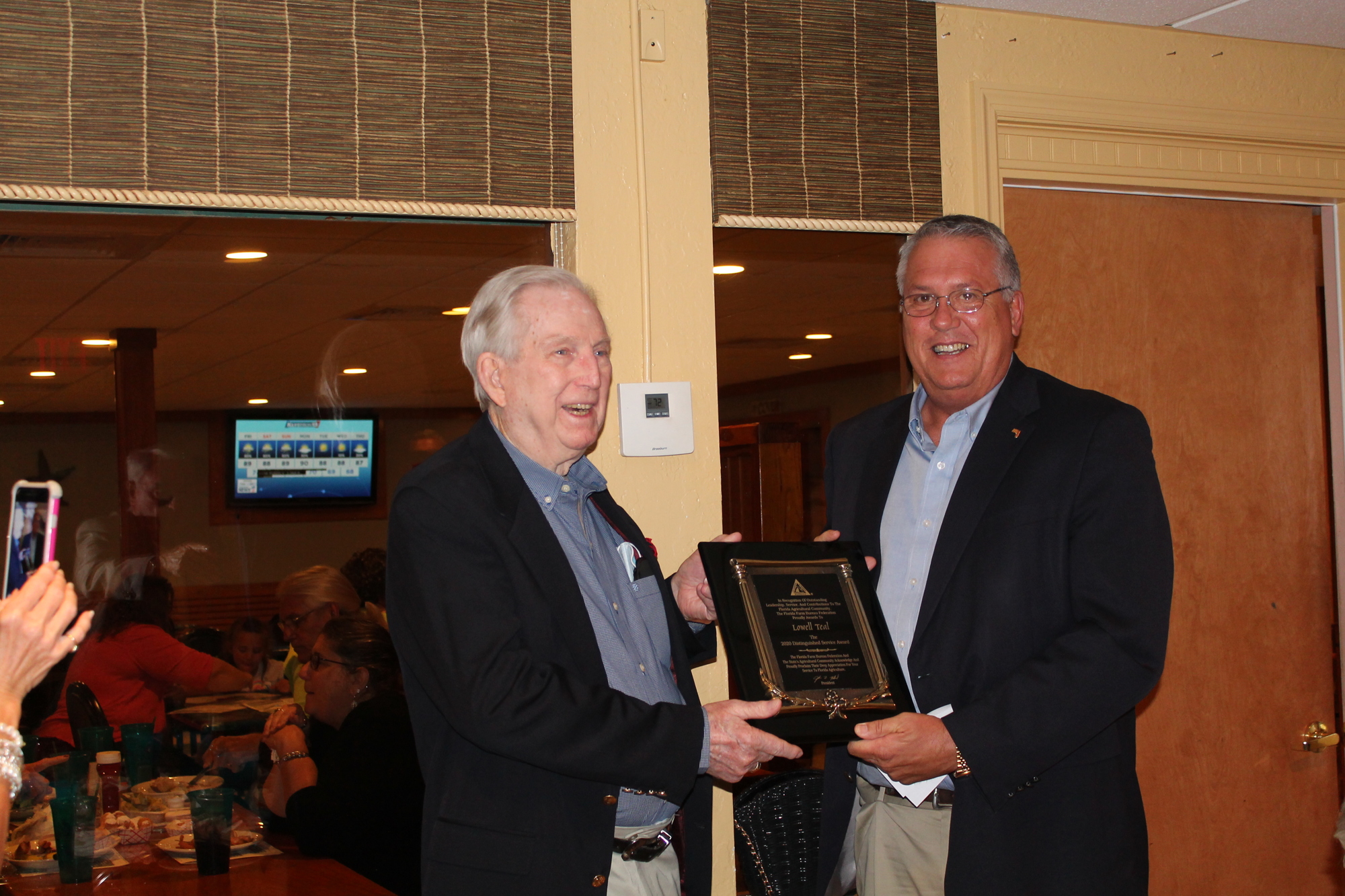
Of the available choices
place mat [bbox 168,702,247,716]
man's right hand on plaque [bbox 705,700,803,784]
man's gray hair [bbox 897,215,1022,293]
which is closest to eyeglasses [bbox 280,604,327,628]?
place mat [bbox 168,702,247,716]

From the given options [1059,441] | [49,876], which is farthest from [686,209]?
[49,876]

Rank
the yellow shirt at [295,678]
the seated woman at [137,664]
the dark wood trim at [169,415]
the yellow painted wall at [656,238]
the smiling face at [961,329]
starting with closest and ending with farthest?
the smiling face at [961,329], the dark wood trim at [169,415], the yellow painted wall at [656,238], the seated woman at [137,664], the yellow shirt at [295,678]

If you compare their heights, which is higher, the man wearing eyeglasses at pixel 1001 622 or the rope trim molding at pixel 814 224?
the rope trim molding at pixel 814 224

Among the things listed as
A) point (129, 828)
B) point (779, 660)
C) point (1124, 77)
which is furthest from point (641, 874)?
point (1124, 77)

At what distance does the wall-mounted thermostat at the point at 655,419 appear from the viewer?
248cm

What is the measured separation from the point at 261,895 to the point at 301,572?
79 centimetres

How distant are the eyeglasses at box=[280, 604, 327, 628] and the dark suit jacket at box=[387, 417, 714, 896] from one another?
4.15 feet

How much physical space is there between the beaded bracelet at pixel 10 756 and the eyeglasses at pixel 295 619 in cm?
164

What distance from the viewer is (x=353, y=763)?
2613 millimetres

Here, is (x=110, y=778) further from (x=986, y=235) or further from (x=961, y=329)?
(x=986, y=235)

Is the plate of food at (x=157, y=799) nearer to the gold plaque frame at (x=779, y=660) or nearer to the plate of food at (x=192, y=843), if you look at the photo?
the plate of food at (x=192, y=843)

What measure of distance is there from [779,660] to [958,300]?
30.7 inches

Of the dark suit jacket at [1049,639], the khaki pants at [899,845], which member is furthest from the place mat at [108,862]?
the dark suit jacket at [1049,639]

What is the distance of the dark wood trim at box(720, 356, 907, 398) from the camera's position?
8.79 feet
